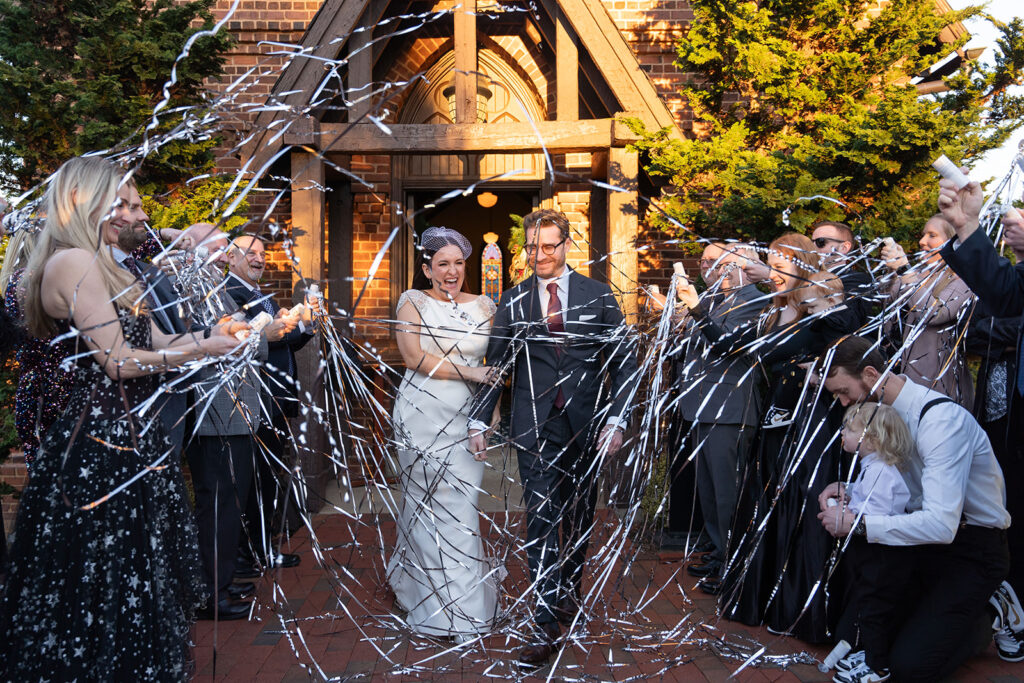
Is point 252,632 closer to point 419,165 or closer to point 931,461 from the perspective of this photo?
point 931,461

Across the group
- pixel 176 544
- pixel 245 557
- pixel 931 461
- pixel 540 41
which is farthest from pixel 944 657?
pixel 540 41

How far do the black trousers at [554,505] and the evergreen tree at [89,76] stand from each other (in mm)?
3410

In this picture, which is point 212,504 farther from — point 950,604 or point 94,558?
point 950,604

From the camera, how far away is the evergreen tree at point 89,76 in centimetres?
580

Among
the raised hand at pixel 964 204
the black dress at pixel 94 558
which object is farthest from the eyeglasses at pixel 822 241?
the black dress at pixel 94 558

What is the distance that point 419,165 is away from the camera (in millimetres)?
8242

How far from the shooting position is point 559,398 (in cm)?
386

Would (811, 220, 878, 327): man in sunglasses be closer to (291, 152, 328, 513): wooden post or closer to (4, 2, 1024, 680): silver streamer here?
(4, 2, 1024, 680): silver streamer

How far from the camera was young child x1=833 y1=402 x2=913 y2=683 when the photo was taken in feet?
10.7

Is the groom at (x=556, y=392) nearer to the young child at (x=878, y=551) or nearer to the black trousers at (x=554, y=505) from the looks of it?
the black trousers at (x=554, y=505)

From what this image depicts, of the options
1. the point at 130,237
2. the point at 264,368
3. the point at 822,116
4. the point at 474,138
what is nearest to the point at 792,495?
the point at 264,368

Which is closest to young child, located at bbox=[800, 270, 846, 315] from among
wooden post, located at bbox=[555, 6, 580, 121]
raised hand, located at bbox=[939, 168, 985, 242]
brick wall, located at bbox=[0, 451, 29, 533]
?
raised hand, located at bbox=[939, 168, 985, 242]

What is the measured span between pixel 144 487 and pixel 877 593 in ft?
9.04

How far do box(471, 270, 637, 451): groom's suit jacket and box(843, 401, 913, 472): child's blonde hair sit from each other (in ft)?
3.34
